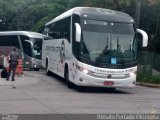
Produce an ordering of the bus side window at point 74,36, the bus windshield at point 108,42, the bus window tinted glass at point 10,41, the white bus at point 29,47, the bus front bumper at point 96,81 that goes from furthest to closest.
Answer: the bus window tinted glass at point 10,41, the white bus at point 29,47, the bus side window at point 74,36, the bus windshield at point 108,42, the bus front bumper at point 96,81

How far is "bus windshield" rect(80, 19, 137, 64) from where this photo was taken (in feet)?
63.3

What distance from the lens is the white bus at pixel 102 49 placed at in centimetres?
1914

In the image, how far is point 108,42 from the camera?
19547 millimetres

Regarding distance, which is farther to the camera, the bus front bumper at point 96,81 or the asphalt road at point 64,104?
the bus front bumper at point 96,81

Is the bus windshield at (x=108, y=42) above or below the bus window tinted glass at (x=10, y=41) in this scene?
above

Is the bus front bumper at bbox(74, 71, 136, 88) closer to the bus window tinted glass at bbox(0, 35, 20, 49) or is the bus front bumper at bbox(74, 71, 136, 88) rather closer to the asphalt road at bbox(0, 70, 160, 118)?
the asphalt road at bbox(0, 70, 160, 118)

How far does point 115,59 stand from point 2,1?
53.4 metres

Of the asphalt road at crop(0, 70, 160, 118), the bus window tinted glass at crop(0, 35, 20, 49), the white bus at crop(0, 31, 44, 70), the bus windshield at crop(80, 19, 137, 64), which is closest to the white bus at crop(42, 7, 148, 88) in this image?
the bus windshield at crop(80, 19, 137, 64)

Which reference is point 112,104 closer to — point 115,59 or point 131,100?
point 131,100

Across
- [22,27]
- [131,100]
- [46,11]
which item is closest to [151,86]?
[131,100]

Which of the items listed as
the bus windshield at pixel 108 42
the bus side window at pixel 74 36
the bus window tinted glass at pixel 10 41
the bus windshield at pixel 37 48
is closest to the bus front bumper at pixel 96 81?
the bus windshield at pixel 108 42

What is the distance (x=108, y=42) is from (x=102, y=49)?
452 millimetres

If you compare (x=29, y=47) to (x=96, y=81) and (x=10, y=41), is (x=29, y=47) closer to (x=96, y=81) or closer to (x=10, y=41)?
(x=10, y=41)

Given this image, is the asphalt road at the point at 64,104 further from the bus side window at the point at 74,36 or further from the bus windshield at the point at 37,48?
the bus windshield at the point at 37,48
